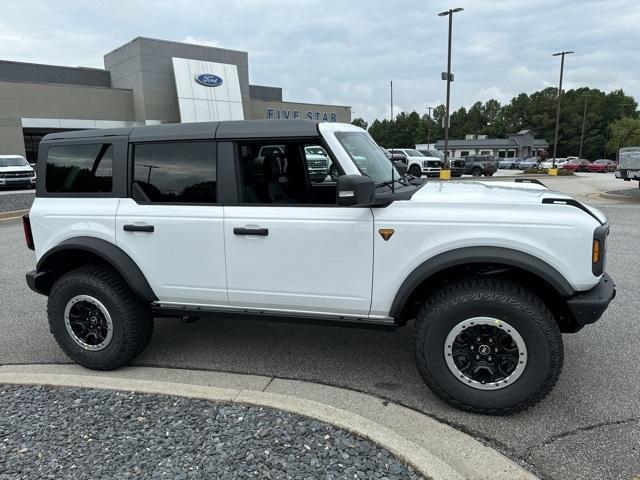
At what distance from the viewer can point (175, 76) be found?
33906 millimetres

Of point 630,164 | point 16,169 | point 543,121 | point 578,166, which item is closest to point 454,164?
point 630,164

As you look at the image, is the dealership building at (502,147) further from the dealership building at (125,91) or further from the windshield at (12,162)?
the windshield at (12,162)

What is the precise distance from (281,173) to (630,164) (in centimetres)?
1866

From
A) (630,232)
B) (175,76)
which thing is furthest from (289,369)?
(175,76)

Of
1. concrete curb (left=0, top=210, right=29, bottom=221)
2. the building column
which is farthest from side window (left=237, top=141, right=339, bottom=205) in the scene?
the building column

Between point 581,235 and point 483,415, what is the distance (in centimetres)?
126

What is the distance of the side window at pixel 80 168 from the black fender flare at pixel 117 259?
397mm

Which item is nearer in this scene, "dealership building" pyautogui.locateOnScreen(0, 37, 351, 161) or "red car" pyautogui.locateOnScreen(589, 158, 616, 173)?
"dealership building" pyautogui.locateOnScreen(0, 37, 351, 161)

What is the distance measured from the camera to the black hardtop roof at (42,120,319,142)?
3.37m

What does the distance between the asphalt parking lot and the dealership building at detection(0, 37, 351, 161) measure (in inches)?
1190

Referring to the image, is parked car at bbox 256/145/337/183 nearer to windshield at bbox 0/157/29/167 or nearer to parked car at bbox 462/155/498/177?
windshield at bbox 0/157/29/167

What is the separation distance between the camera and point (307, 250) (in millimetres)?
3270

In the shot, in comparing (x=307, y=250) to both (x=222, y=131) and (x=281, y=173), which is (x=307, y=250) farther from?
(x=222, y=131)

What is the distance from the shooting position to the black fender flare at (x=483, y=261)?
2.88m
